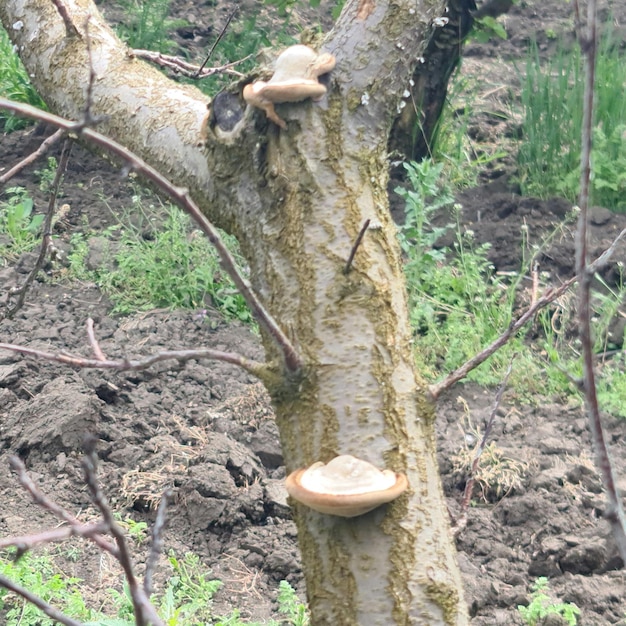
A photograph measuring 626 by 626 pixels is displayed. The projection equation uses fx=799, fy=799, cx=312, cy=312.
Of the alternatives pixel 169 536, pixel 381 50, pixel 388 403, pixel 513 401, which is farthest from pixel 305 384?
pixel 513 401

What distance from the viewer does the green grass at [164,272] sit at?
13.2ft

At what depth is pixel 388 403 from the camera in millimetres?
1502

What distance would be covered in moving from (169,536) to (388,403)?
4.51ft

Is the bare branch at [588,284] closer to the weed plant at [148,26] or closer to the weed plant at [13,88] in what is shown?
the weed plant at [13,88]

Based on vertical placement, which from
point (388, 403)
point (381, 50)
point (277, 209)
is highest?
point (381, 50)

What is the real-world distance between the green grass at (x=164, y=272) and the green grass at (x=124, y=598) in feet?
5.67

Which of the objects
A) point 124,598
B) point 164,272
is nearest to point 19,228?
point 164,272

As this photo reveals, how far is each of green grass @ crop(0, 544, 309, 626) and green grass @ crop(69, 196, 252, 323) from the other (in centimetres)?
173

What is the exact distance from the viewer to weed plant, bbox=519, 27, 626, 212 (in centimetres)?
493

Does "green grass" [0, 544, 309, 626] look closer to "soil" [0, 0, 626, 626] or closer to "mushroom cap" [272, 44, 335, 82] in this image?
"soil" [0, 0, 626, 626]

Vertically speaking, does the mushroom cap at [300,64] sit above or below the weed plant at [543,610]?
above

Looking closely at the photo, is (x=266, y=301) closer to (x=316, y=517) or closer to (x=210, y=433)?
(x=316, y=517)

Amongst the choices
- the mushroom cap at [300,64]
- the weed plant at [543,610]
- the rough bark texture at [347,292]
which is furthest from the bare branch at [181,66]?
the weed plant at [543,610]

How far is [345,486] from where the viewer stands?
133 centimetres
